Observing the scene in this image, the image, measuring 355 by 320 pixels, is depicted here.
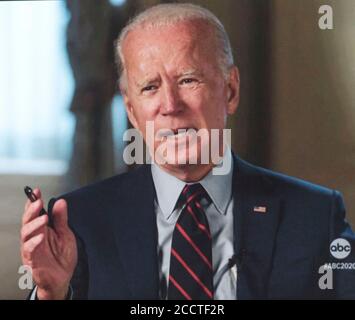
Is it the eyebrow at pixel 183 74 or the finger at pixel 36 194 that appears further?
the finger at pixel 36 194

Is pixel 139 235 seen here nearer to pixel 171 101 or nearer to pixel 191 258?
pixel 191 258

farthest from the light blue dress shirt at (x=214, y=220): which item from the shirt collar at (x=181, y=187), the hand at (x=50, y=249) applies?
the hand at (x=50, y=249)

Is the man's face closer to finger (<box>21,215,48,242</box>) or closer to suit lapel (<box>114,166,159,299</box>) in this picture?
suit lapel (<box>114,166,159,299</box>)

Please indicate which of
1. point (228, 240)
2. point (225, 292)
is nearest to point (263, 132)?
point (228, 240)

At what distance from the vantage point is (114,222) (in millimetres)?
2270

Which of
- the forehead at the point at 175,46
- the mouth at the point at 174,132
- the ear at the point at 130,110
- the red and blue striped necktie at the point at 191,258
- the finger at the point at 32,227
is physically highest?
the forehead at the point at 175,46

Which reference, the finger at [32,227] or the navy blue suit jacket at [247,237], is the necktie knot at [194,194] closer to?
the navy blue suit jacket at [247,237]

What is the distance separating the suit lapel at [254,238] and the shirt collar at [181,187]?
2.0 inches

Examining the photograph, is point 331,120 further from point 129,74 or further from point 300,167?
point 129,74

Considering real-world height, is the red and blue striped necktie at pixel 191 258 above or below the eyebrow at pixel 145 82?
below

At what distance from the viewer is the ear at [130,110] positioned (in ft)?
7.43

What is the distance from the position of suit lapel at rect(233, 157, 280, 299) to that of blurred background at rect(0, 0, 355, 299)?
0.14 meters

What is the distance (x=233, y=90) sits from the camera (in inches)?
88.0
